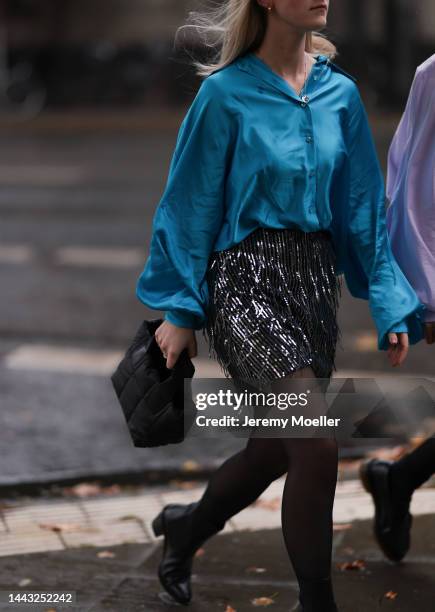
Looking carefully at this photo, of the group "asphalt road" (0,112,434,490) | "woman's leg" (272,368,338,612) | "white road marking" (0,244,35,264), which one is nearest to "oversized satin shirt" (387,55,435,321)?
"woman's leg" (272,368,338,612)

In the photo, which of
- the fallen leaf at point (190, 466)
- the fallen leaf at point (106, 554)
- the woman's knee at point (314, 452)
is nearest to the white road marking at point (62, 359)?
the fallen leaf at point (190, 466)

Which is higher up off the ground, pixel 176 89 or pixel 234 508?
pixel 234 508

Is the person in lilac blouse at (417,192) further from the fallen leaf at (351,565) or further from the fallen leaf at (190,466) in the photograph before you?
the fallen leaf at (190,466)

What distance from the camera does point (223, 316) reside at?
10.7 feet

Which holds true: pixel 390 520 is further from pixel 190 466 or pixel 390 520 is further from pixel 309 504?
pixel 190 466

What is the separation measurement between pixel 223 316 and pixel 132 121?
1851 centimetres

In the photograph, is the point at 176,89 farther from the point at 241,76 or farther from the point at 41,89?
the point at 241,76

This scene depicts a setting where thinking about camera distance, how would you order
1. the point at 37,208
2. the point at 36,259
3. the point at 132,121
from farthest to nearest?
the point at 132,121, the point at 37,208, the point at 36,259

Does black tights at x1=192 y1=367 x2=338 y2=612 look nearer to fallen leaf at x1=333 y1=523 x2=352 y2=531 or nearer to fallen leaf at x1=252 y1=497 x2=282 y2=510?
fallen leaf at x1=333 y1=523 x2=352 y2=531

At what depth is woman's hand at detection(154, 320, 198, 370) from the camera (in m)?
3.30

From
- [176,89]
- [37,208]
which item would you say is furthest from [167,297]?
[176,89]

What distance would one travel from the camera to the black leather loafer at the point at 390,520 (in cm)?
396

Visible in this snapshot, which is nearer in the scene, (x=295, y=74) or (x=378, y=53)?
(x=295, y=74)

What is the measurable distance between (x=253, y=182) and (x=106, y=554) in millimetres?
1595
